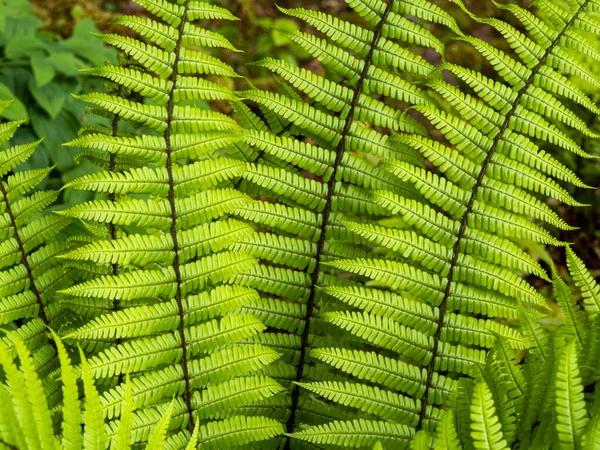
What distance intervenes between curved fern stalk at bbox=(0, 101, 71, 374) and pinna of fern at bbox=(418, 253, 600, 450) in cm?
94

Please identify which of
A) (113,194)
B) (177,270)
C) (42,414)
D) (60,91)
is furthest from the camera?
(60,91)

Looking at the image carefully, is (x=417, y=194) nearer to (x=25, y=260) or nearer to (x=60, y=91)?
(x=25, y=260)

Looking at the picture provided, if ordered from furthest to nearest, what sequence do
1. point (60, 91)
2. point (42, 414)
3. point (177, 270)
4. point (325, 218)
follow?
1. point (60, 91)
2. point (325, 218)
3. point (177, 270)
4. point (42, 414)

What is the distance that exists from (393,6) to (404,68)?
0.16 m

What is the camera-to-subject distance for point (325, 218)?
1608mm

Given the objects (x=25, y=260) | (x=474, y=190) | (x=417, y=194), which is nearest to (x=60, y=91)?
(x=25, y=260)

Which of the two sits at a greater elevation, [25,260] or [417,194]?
[417,194]

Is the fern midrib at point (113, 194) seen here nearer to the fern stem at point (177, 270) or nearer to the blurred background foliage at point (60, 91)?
the fern stem at point (177, 270)

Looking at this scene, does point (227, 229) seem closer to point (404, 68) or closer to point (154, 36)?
point (154, 36)

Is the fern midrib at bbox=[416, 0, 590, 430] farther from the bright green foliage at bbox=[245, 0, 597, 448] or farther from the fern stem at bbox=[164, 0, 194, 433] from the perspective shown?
the fern stem at bbox=[164, 0, 194, 433]

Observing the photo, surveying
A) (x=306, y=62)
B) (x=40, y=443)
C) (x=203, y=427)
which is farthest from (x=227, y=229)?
(x=306, y=62)

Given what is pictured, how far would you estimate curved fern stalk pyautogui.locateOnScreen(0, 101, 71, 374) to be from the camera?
140 cm

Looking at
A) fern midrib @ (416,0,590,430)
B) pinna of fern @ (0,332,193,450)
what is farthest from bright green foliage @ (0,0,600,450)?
pinna of fern @ (0,332,193,450)

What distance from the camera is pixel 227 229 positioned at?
138cm
